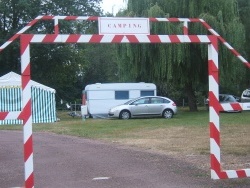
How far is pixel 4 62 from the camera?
42.5m

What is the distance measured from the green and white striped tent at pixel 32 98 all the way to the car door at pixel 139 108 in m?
5.05

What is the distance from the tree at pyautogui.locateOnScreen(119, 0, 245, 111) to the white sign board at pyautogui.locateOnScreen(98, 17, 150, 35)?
22723 millimetres

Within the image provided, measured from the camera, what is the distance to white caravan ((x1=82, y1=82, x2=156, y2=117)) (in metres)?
33.3

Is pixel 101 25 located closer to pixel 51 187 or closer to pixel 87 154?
pixel 51 187

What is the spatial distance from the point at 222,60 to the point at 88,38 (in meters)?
25.8

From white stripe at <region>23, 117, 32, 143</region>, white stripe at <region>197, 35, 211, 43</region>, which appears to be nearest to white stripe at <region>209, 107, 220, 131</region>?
white stripe at <region>197, 35, 211, 43</region>

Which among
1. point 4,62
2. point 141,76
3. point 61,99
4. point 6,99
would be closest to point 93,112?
point 141,76

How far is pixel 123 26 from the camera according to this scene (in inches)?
324

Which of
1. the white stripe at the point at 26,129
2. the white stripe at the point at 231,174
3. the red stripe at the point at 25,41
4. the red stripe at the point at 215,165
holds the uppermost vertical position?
the red stripe at the point at 25,41

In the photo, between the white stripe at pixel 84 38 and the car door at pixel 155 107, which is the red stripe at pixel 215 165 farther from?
the car door at pixel 155 107

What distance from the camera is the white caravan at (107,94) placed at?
109 feet

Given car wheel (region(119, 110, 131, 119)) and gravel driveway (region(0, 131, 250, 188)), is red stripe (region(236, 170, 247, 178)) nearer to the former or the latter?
gravel driveway (region(0, 131, 250, 188))

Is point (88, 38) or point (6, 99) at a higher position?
point (88, 38)

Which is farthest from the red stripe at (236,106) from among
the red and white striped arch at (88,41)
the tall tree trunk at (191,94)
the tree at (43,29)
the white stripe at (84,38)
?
the tree at (43,29)
